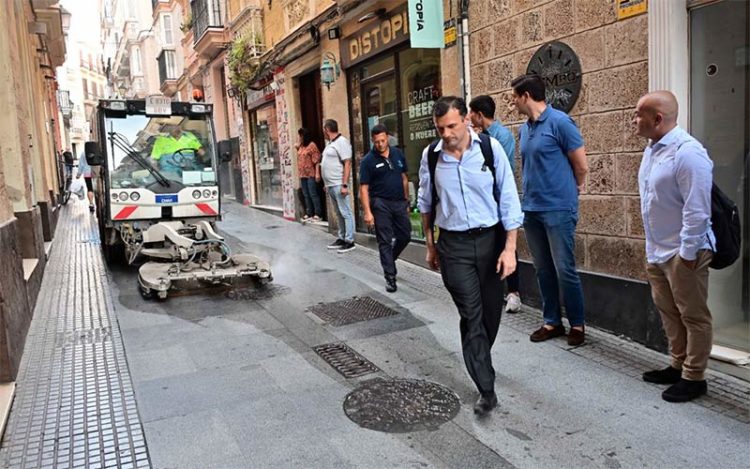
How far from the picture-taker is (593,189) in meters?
5.24

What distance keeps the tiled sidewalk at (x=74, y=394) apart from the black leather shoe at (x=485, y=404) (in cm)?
199

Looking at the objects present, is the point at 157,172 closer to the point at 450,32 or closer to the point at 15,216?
the point at 15,216

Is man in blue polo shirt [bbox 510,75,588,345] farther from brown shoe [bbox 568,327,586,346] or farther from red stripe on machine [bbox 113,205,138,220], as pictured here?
red stripe on machine [bbox 113,205,138,220]

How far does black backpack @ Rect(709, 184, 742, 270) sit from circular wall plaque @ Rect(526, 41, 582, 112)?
2.09 metres

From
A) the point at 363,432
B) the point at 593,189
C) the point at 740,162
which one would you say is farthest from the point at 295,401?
the point at 740,162

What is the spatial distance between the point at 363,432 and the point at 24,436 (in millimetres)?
2138

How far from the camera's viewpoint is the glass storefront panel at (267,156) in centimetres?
1520

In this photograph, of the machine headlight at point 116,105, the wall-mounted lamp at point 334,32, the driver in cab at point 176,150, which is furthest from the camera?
the wall-mounted lamp at point 334,32

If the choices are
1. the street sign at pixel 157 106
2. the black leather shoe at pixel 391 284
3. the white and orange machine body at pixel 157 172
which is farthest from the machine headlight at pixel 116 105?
the black leather shoe at pixel 391 284

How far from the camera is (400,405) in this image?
3.90m

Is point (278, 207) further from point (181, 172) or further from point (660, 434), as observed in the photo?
point (660, 434)

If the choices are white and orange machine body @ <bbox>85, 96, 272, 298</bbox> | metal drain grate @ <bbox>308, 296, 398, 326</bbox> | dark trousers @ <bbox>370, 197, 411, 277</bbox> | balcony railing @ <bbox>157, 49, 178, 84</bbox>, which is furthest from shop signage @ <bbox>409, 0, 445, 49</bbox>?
balcony railing @ <bbox>157, 49, 178, 84</bbox>

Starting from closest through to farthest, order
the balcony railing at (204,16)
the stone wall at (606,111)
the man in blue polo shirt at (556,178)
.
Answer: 1. the man in blue polo shirt at (556,178)
2. the stone wall at (606,111)
3. the balcony railing at (204,16)

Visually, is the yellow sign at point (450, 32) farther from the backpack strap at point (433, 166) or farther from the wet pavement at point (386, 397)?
the backpack strap at point (433, 166)
